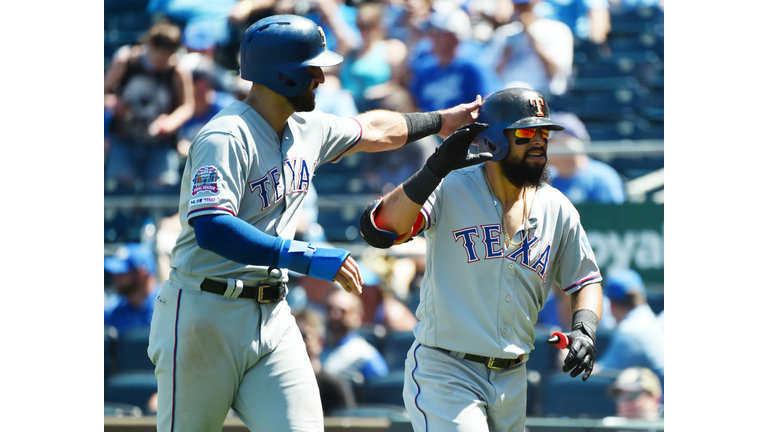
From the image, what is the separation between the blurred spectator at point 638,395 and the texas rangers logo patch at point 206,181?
363cm

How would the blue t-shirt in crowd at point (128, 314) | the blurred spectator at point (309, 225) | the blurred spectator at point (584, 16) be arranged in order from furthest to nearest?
the blurred spectator at point (584, 16) → the blue t-shirt in crowd at point (128, 314) → the blurred spectator at point (309, 225)

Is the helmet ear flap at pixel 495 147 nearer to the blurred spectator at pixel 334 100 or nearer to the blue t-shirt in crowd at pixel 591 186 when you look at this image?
the blue t-shirt in crowd at pixel 591 186

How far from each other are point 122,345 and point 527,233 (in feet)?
14.7

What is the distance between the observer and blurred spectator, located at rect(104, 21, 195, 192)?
7855mm

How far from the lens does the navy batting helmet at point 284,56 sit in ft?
10.5

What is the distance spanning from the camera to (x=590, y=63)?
7.64 m

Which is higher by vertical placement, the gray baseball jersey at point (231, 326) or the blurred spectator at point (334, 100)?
the blurred spectator at point (334, 100)

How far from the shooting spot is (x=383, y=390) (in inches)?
233

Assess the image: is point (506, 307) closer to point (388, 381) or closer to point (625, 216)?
point (388, 381)

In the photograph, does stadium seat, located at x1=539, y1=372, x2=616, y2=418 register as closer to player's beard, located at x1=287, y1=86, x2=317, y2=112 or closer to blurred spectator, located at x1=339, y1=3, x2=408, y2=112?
blurred spectator, located at x1=339, y1=3, x2=408, y2=112

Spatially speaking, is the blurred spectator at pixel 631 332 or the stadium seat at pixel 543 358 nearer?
the blurred spectator at pixel 631 332

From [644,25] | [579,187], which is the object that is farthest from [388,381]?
[644,25]

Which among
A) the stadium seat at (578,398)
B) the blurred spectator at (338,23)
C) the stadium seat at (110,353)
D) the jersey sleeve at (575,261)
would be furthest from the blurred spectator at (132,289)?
the jersey sleeve at (575,261)

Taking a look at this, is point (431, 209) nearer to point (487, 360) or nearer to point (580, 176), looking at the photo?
point (487, 360)
